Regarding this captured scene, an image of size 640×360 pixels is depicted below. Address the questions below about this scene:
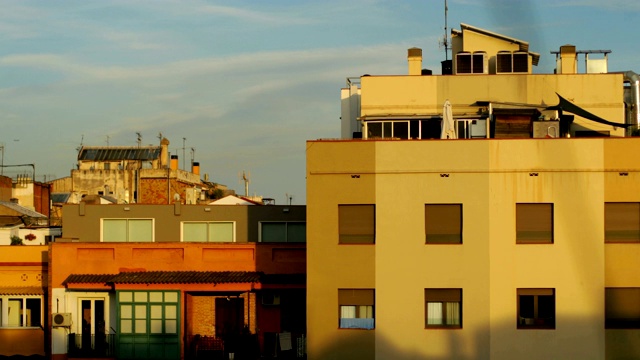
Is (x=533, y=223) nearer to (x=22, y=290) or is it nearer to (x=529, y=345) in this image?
(x=529, y=345)

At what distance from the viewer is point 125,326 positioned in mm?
48438

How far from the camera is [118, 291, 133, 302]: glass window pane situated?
159 ft

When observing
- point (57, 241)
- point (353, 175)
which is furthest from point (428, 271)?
point (57, 241)

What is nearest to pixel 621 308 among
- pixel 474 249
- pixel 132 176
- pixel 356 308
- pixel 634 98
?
pixel 474 249

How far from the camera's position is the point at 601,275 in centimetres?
4234

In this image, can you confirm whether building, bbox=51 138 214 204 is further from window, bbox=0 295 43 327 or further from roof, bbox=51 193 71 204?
window, bbox=0 295 43 327

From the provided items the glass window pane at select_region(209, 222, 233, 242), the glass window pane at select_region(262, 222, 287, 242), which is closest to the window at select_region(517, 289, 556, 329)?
the glass window pane at select_region(262, 222, 287, 242)

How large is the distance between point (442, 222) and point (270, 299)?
10319 millimetres

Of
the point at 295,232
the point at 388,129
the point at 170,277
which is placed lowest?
the point at 170,277

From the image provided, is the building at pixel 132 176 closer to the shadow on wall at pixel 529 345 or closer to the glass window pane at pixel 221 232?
the glass window pane at pixel 221 232

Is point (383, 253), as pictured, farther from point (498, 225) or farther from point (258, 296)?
point (258, 296)

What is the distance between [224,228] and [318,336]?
10934mm

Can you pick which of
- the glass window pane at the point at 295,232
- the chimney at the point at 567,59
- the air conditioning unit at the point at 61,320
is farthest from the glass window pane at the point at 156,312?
the chimney at the point at 567,59

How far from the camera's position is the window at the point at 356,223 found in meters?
43.4
